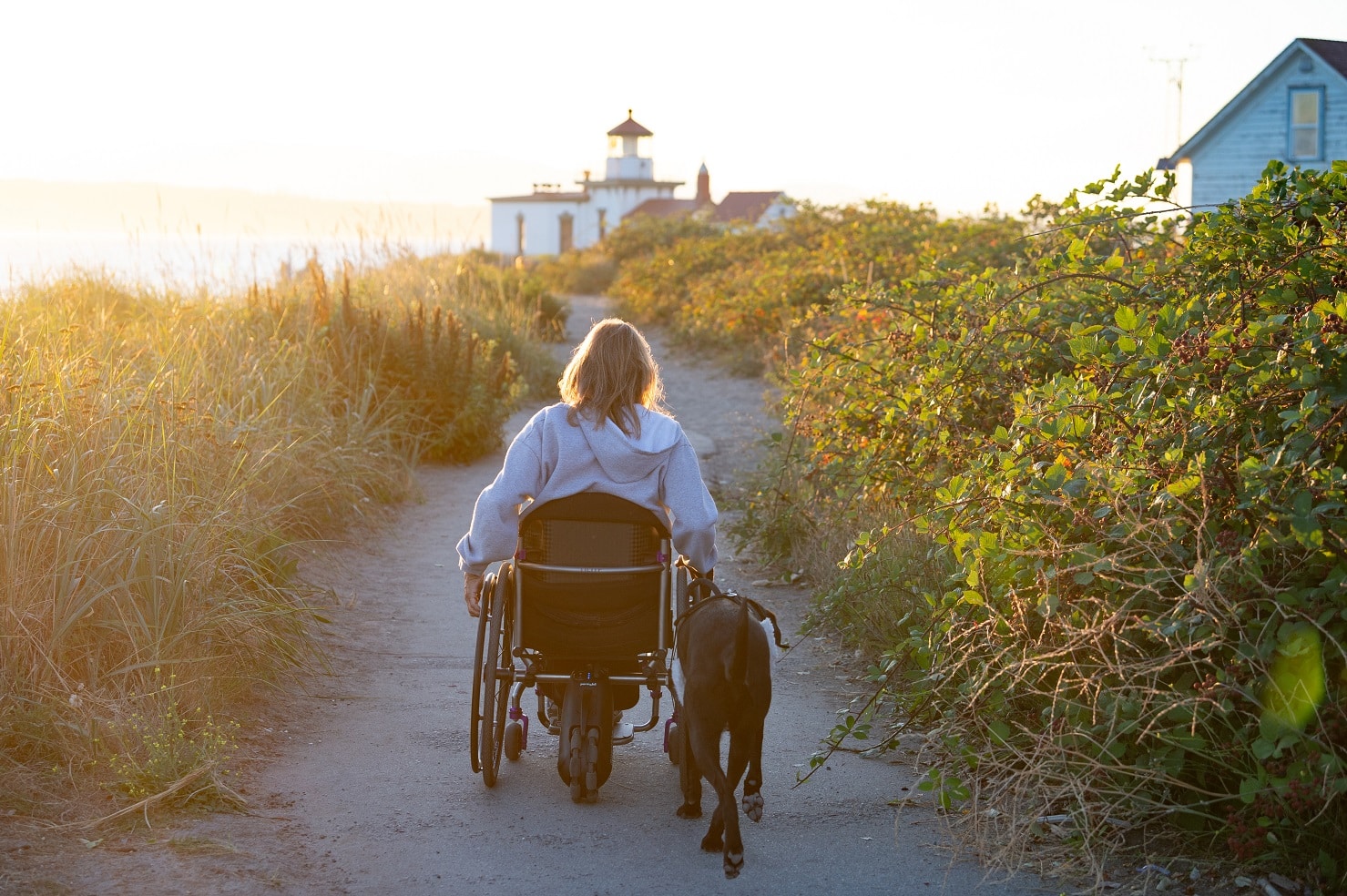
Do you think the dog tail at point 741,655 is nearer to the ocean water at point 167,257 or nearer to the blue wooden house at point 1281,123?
the ocean water at point 167,257

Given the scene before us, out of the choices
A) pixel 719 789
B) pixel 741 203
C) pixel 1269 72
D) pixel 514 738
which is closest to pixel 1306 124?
pixel 1269 72

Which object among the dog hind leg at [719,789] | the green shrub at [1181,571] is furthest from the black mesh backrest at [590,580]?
the green shrub at [1181,571]

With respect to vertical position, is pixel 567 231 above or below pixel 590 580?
above

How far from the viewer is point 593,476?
418cm

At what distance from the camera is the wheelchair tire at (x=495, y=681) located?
412 cm

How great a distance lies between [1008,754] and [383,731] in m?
2.35

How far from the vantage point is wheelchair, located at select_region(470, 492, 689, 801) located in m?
4.05

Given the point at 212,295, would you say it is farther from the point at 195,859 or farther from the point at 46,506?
the point at 195,859

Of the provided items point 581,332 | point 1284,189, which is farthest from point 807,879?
point 581,332

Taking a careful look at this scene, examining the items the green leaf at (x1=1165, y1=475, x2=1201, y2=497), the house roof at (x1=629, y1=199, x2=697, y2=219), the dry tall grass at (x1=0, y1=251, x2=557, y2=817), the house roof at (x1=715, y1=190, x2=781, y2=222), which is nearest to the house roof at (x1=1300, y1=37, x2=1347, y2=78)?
the dry tall grass at (x1=0, y1=251, x2=557, y2=817)

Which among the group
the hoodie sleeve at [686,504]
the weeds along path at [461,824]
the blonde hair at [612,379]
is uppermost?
the blonde hair at [612,379]

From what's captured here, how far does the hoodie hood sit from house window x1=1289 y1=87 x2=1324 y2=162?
2734 centimetres

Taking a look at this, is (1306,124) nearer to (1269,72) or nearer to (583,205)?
(1269,72)

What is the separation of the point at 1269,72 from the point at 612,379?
2782 centimetres
